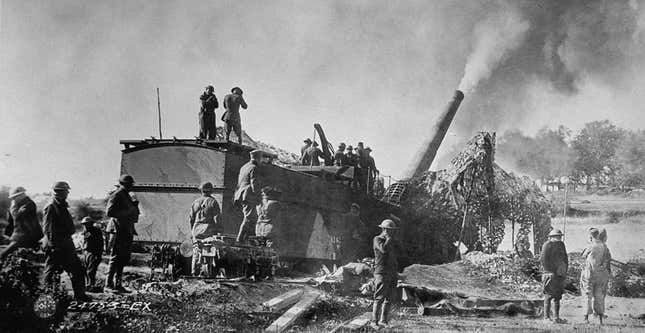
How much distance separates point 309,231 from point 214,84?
371cm

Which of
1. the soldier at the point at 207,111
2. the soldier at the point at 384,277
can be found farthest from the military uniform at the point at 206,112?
the soldier at the point at 384,277

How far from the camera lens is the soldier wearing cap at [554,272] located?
8714 millimetres

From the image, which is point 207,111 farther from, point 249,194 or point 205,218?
point 205,218

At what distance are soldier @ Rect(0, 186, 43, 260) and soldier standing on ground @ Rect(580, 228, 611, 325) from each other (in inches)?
303

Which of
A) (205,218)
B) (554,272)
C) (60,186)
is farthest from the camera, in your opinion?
(205,218)

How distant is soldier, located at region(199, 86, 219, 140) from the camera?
1235 cm

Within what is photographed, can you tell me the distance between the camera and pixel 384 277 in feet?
25.0

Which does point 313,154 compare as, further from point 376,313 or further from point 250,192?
point 376,313

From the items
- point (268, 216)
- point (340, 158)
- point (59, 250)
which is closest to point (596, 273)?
point (268, 216)

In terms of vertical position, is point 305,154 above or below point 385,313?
above

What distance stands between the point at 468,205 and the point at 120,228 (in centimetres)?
1070

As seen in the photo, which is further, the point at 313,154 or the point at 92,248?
the point at 313,154

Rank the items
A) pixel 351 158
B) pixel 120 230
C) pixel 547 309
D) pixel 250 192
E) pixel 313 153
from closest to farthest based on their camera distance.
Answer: pixel 120 230 < pixel 547 309 < pixel 250 192 < pixel 313 153 < pixel 351 158

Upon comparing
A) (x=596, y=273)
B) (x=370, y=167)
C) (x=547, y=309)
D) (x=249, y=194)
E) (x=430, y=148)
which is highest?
(x=430, y=148)
